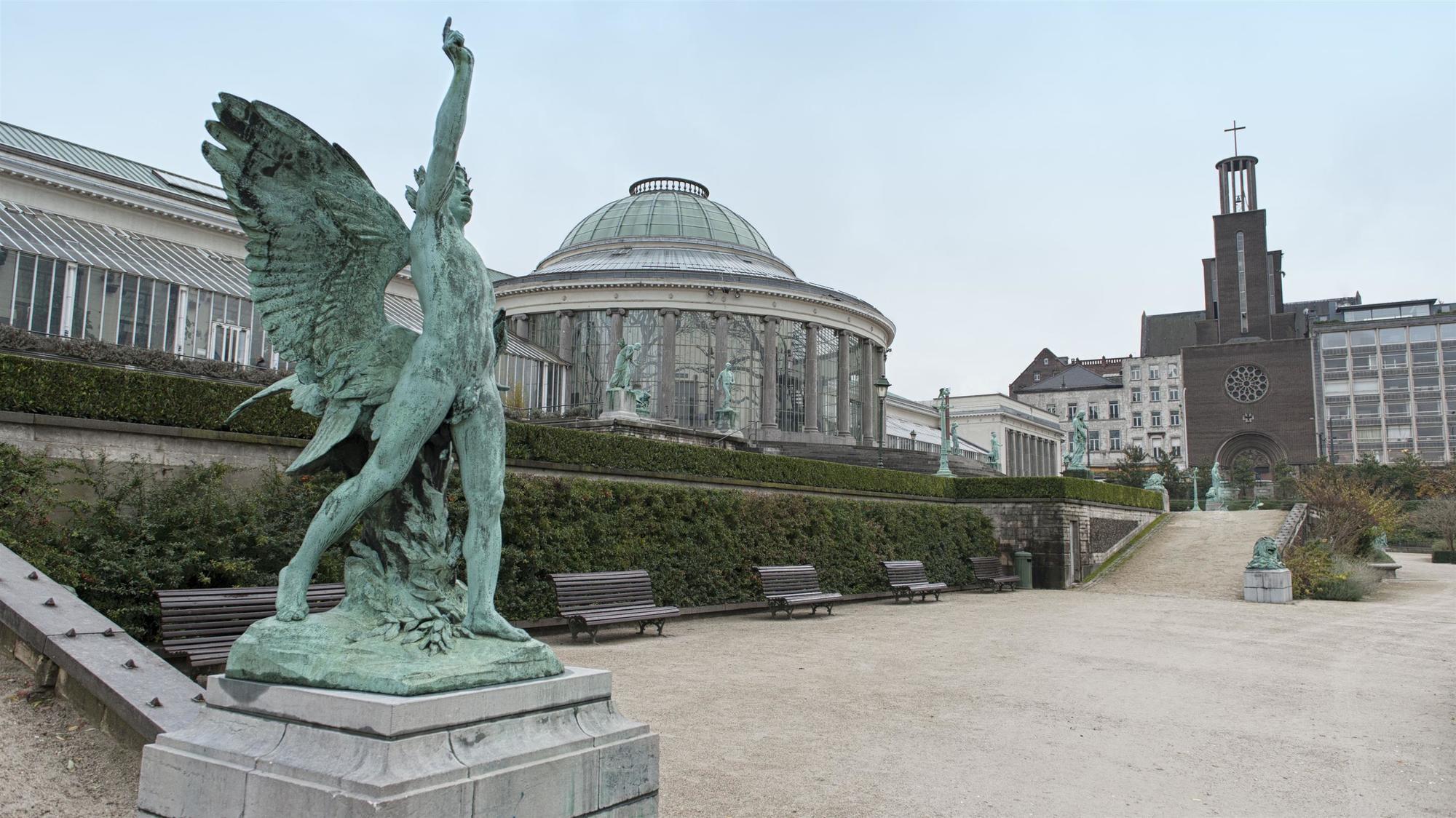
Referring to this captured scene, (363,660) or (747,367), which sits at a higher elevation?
(747,367)

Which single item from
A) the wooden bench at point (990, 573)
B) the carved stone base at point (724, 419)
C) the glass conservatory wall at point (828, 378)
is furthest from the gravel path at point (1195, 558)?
the glass conservatory wall at point (828, 378)

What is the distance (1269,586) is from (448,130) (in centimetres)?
2152

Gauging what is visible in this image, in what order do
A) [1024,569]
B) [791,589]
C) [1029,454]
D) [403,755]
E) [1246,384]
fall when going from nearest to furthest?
[403,755], [791,589], [1024,569], [1029,454], [1246,384]

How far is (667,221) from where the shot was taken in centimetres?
5009

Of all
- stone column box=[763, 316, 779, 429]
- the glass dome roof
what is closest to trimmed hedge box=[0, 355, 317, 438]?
stone column box=[763, 316, 779, 429]

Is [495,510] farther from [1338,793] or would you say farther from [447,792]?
[1338,793]

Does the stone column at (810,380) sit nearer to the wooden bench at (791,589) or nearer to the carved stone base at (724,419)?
the carved stone base at (724,419)

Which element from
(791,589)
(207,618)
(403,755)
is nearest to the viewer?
(403,755)

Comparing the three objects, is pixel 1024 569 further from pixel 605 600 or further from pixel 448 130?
pixel 448 130

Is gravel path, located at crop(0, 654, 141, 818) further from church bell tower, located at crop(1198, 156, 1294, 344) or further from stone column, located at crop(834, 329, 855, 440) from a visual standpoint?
church bell tower, located at crop(1198, 156, 1294, 344)

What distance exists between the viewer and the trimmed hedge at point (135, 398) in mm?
9570

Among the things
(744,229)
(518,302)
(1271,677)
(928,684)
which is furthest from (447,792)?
(744,229)

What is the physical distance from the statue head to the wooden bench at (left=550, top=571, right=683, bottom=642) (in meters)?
8.53

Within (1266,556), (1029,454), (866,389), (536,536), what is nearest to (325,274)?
(536,536)
